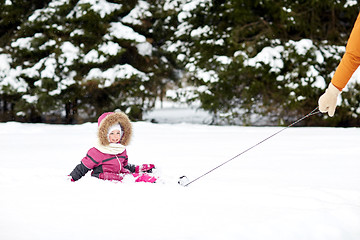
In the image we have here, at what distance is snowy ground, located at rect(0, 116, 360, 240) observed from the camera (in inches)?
76.9

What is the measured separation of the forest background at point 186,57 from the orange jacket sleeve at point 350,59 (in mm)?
6238

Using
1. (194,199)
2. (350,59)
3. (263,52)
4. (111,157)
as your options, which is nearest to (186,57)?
(263,52)

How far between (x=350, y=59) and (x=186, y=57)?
7.38 meters

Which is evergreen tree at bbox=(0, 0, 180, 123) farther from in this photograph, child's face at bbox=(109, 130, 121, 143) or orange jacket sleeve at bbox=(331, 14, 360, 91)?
orange jacket sleeve at bbox=(331, 14, 360, 91)

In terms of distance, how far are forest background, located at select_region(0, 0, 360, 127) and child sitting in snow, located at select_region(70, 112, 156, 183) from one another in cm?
558

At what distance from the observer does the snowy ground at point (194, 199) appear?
1.95 metres

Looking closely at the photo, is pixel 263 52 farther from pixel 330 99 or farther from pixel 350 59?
pixel 350 59

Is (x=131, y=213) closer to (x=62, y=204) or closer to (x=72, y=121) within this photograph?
(x=62, y=204)

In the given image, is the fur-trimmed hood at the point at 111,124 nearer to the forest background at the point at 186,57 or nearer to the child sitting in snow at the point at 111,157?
the child sitting in snow at the point at 111,157

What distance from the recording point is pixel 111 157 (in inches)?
124

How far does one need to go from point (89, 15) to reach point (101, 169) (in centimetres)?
657

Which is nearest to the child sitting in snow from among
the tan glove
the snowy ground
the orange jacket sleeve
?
the snowy ground

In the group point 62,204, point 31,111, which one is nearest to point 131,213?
point 62,204

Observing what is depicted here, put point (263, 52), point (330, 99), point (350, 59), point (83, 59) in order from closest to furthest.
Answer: point (350, 59), point (330, 99), point (263, 52), point (83, 59)
